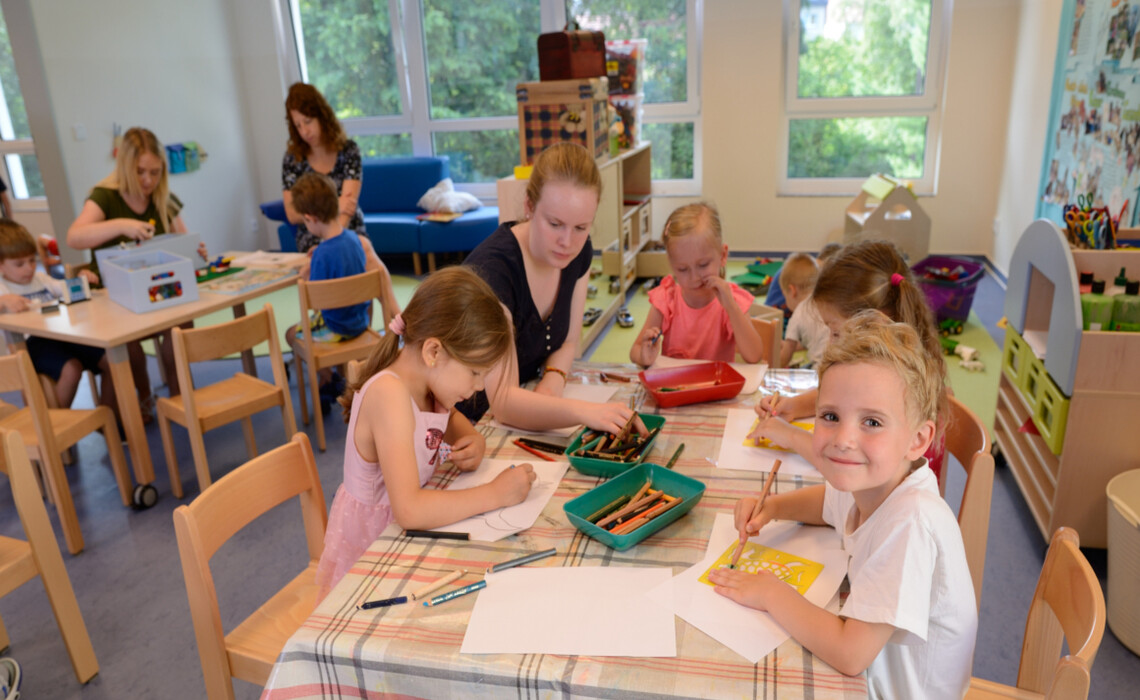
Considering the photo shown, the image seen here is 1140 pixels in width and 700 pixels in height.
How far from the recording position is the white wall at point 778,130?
203 inches

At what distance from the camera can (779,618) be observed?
982 mm

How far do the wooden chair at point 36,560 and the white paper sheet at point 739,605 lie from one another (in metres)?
1.55

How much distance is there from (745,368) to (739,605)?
0.92m

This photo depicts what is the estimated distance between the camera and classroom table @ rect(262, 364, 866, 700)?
903 mm

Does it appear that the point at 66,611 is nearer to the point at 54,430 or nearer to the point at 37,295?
the point at 54,430

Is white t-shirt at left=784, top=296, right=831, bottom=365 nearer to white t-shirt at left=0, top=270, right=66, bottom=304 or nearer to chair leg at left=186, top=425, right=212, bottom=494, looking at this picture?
chair leg at left=186, top=425, right=212, bottom=494

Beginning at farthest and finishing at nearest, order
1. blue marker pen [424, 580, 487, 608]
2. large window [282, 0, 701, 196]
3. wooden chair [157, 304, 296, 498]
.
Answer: large window [282, 0, 701, 196] < wooden chair [157, 304, 296, 498] < blue marker pen [424, 580, 487, 608]

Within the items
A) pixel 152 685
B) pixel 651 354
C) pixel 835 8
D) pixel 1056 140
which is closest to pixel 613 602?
pixel 651 354

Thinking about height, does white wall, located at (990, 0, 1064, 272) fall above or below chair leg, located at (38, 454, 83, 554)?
above

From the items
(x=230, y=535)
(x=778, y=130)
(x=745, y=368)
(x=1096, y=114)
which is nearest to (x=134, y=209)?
(x=230, y=535)

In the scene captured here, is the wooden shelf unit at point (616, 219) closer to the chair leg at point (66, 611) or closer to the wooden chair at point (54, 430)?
the wooden chair at point (54, 430)

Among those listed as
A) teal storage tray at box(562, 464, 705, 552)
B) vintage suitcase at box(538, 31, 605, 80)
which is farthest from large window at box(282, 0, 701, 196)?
teal storage tray at box(562, 464, 705, 552)

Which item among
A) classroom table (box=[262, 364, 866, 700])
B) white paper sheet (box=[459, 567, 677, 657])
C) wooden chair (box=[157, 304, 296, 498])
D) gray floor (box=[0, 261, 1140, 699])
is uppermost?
white paper sheet (box=[459, 567, 677, 657])

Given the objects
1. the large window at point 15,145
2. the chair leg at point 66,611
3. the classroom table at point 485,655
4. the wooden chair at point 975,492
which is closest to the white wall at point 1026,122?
the wooden chair at point 975,492
